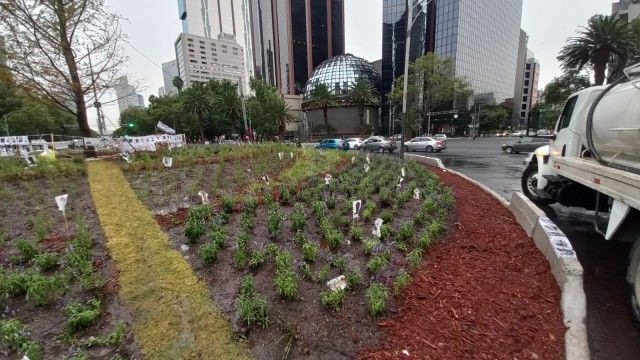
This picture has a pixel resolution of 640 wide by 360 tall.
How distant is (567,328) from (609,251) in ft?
10.3

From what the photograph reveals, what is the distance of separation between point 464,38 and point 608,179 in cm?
8081

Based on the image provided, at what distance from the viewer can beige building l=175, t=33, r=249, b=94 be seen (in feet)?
239

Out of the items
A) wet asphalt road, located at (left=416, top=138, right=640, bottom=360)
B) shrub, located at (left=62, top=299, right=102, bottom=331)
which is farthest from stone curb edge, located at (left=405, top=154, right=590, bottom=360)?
shrub, located at (left=62, top=299, right=102, bottom=331)

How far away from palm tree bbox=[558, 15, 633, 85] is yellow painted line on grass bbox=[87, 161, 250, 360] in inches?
1306

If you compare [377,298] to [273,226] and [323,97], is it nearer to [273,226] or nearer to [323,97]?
[273,226]

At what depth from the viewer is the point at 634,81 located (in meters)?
4.08

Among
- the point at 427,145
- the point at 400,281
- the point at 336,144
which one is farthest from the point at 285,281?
the point at 336,144

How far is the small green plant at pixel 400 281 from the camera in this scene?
3.47 metres

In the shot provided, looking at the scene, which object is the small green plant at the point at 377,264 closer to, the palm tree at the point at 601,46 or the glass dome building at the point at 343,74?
the palm tree at the point at 601,46

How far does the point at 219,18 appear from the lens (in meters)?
103

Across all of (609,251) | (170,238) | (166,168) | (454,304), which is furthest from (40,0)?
(609,251)

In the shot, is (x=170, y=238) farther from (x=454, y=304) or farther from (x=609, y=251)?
(x=609, y=251)

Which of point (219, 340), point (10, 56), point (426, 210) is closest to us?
point (219, 340)

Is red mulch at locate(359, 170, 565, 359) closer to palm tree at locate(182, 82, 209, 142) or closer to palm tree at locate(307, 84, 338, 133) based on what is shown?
palm tree at locate(182, 82, 209, 142)
